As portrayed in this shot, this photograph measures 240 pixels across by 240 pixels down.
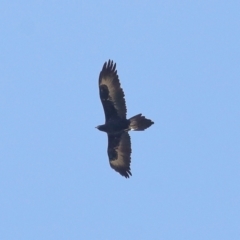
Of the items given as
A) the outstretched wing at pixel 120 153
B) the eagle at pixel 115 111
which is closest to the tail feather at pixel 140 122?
the eagle at pixel 115 111

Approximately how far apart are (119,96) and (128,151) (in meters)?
2.21

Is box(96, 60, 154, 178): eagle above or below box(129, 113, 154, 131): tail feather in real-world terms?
above

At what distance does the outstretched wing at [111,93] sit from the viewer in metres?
33.7

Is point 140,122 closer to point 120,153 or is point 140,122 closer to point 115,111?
point 115,111

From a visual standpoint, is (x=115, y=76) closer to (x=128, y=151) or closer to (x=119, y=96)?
(x=119, y=96)

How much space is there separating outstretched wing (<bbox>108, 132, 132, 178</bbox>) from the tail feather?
124 cm

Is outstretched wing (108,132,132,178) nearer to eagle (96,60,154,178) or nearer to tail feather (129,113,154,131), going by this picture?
eagle (96,60,154,178)

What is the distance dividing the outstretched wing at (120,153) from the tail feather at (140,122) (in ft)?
4.06

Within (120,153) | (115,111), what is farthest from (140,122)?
(120,153)

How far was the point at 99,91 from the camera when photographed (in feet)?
111

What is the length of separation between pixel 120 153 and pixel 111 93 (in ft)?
7.80

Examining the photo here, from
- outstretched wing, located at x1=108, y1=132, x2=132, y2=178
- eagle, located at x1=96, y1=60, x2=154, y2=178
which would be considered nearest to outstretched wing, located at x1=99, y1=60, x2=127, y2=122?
eagle, located at x1=96, y1=60, x2=154, y2=178

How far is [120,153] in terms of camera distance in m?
34.5

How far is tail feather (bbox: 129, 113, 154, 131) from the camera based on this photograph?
32.8 metres
